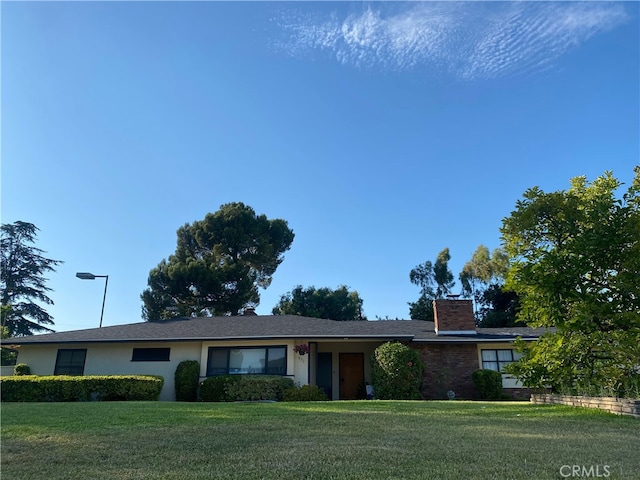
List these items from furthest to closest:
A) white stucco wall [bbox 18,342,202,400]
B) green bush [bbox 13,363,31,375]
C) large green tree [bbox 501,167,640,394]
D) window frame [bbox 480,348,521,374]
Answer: green bush [bbox 13,363,31,375]
white stucco wall [bbox 18,342,202,400]
window frame [bbox 480,348,521,374]
large green tree [bbox 501,167,640,394]

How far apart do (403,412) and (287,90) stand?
1053 centimetres

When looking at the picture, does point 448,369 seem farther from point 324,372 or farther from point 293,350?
point 293,350

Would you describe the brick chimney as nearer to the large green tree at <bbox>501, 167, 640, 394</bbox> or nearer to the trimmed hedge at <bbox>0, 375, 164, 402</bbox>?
the large green tree at <bbox>501, 167, 640, 394</bbox>

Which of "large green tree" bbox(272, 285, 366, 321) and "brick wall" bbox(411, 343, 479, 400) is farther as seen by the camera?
"large green tree" bbox(272, 285, 366, 321)

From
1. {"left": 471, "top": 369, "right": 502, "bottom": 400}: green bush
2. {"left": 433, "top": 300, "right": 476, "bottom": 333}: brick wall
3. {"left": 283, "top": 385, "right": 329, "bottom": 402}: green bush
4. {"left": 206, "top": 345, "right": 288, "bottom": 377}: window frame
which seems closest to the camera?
{"left": 283, "top": 385, "right": 329, "bottom": 402}: green bush

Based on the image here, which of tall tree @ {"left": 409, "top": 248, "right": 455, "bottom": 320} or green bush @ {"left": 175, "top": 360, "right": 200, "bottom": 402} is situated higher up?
tall tree @ {"left": 409, "top": 248, "right": 455, "bottom": 320}

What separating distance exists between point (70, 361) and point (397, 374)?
13401 mm

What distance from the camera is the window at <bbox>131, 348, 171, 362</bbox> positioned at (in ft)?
58.6

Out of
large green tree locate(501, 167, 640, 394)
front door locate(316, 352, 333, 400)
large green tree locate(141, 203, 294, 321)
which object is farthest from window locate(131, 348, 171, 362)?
large green tree locate(141, 203, 294, 321)

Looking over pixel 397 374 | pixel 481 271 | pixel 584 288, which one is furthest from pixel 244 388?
pixel 481 271

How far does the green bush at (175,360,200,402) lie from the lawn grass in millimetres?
7742

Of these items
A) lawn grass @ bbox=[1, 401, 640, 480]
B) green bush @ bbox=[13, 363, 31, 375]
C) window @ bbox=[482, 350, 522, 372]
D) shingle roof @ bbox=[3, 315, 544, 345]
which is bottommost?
lawn grass @ bbox=[1, 401, 640, 480]

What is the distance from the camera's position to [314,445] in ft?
18.0

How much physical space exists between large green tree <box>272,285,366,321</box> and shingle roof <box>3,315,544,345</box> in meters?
20.9
